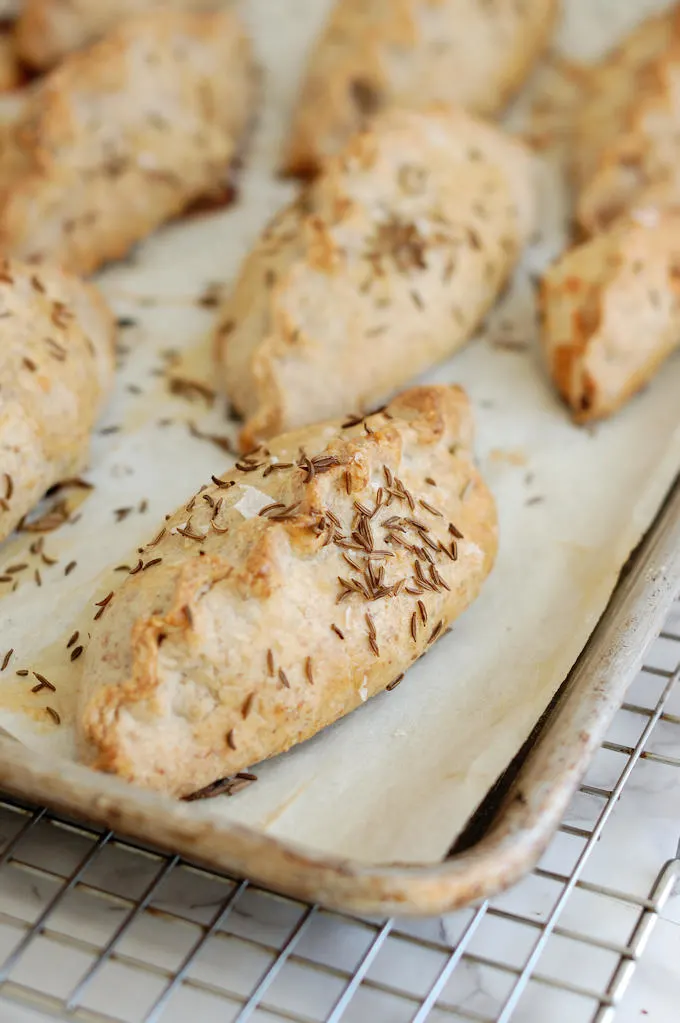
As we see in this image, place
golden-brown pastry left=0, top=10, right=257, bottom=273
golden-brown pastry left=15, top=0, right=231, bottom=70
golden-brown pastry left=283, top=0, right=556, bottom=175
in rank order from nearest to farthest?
1. golden-brown pastry left=0, top=10, right=257, bottom=273
2. golden-brown pastry left=283, top=0, right=556, bottom=175
3. golden-brown pastry left=15, top=0, right=231, bottom=70

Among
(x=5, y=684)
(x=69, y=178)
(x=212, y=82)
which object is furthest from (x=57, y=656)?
(x=212, y=82)

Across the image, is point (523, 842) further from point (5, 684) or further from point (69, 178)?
point (69, 178)

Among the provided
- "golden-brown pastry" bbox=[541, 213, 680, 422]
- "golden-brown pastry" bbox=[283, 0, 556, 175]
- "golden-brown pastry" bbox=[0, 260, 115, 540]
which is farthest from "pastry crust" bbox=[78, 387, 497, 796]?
"golden-brown pastry" bbox=[283, 0, 556, 175]

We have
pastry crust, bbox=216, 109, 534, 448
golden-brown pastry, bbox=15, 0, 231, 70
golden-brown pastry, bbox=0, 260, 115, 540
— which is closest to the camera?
golden-brown pastry, bbox=0, 260, 115, 540

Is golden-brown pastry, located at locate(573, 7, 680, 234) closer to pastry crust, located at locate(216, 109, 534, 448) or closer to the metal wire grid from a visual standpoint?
pastry crust, located at locate(216, 109, 534, 448)

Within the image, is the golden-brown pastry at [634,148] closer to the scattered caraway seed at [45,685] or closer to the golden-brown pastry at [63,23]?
the golden-brown pastry at [63,23]

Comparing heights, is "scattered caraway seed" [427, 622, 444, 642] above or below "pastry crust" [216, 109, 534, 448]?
below

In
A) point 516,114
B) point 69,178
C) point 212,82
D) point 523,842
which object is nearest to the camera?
point 523,842
